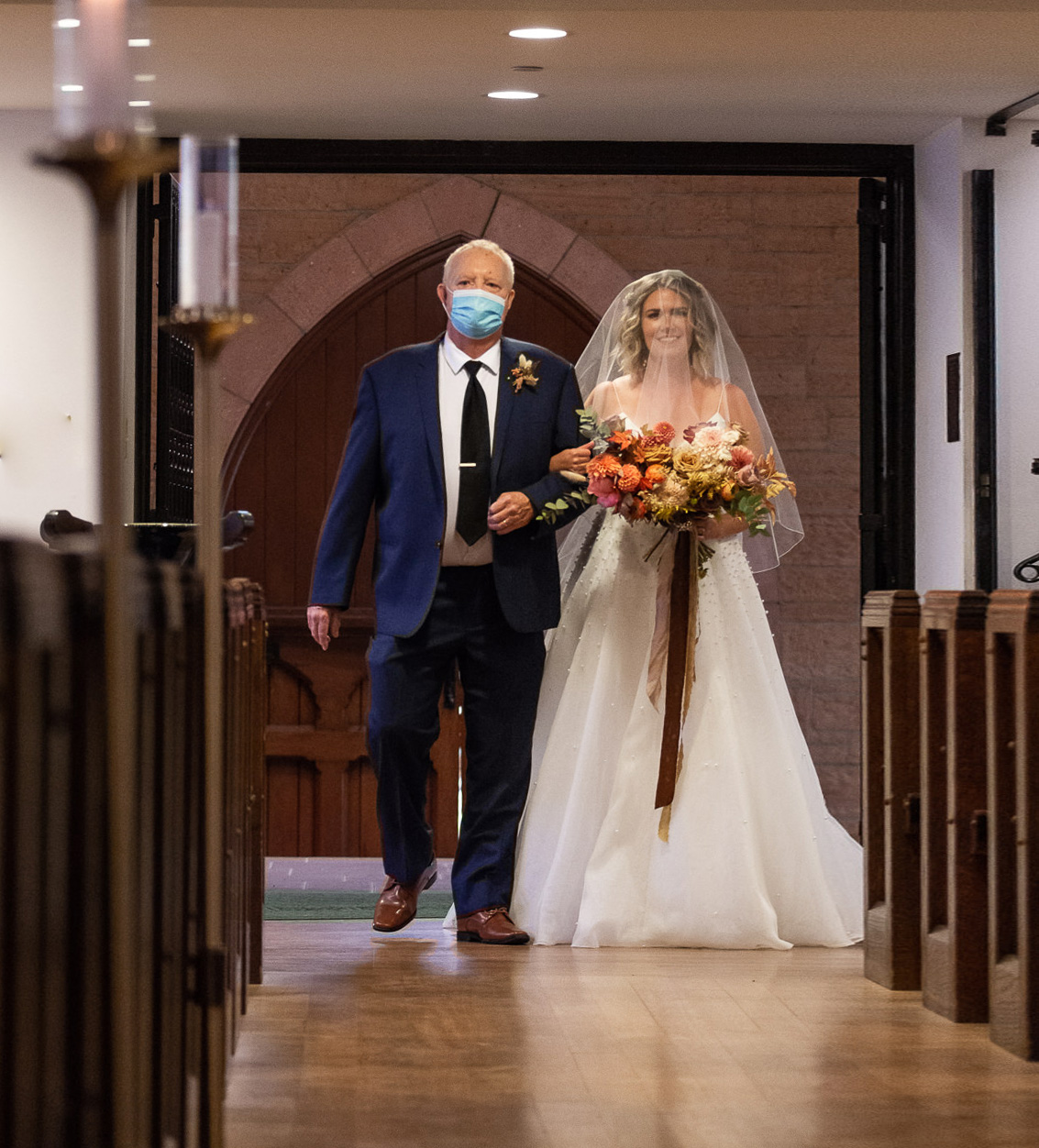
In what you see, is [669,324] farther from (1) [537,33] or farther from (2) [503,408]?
(1) [537,33]

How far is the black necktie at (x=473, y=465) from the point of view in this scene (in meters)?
4.39

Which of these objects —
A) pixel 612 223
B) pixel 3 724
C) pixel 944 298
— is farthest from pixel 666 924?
pixel 612 223

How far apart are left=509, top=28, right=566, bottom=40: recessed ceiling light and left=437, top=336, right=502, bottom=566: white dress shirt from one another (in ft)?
2.92

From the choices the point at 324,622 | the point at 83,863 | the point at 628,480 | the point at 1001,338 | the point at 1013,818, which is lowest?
the point at 1013,818

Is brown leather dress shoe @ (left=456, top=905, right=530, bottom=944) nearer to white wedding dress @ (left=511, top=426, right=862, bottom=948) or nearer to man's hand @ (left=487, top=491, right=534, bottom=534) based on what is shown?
white wedding dress @ (left=511, top=426, right=862, bottom=948)

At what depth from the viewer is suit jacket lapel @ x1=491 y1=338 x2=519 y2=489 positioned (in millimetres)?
4453

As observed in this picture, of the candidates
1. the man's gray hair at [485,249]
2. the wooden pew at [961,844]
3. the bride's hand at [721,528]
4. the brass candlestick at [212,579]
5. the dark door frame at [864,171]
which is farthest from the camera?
the dark door frame at [864,171]

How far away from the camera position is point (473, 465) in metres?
4.45

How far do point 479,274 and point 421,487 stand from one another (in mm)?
576

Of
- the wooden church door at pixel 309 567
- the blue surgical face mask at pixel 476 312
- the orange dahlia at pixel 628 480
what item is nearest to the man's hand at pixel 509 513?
the orange dahlia at pixel 628 480

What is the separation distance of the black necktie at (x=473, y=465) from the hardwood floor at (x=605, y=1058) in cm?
107

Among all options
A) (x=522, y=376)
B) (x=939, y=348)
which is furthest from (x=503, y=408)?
(x=939, y=348)

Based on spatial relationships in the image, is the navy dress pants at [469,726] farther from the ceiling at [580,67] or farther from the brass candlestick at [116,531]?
the brass candlestick at [116,531]

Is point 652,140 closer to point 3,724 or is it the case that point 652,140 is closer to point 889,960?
point 889,960
